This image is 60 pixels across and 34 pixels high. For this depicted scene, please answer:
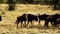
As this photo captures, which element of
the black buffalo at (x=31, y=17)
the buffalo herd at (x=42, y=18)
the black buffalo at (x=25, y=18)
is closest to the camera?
the buffalo herd at (x=42, y=18)

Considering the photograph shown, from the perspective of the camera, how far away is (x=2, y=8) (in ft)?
140

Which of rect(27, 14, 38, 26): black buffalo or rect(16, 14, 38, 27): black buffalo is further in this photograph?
rect(27, 14, 38, 26): black buffalo

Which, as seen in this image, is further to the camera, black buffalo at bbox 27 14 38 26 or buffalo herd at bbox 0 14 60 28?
black buffalo at bbox 27 14 38 26

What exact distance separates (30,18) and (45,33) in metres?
3.73

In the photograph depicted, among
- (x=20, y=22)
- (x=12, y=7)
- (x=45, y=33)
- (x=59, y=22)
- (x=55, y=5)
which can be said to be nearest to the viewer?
(x=45, y=33)

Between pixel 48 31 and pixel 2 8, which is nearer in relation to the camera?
pixel 48 31

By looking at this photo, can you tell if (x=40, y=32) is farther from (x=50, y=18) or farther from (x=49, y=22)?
(x=49, y=22)

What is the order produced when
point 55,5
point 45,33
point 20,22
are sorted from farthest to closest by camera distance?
point 55,5
point 20,22
point 45,33

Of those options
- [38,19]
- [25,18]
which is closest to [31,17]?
[25,18]

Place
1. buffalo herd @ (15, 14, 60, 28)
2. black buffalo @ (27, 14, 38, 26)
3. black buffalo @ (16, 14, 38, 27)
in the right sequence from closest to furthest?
1. buffalo herd @ (15, 14, 60, 28)
2. black buffalo @ (16, 14, 38, 27)
3. black buffalo @ (27, 14, 38, 26)

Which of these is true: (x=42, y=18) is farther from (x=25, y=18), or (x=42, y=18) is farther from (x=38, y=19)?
(x=25, y=18)

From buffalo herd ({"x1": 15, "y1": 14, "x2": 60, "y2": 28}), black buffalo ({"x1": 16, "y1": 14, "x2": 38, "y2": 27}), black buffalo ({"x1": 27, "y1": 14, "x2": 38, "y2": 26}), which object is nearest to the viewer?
buffalo herd ({"x1": 15, "y1": 14, "x2": 60, "y2": 28})

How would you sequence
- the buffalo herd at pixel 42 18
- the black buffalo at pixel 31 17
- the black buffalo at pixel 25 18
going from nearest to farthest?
the buffalo herd at pixel 42 18
the black buffalo at pixel 25 18
the black buffalo at pixel 31 17

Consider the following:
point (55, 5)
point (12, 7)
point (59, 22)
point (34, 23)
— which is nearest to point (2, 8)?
point (12, 7)
